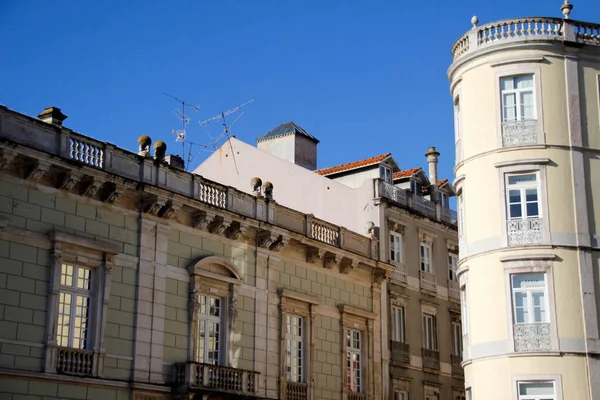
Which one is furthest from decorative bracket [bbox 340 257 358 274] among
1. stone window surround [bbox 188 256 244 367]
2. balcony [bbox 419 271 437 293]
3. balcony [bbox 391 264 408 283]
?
stone window surround [bbox 188 256 244 367]

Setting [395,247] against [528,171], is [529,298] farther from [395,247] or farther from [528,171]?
[395,247]

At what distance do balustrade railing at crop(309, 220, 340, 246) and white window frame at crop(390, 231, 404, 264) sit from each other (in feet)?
11.7

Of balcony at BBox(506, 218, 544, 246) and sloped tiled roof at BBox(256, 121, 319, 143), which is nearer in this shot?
balcony at BBox(506, 218, 544, 246)

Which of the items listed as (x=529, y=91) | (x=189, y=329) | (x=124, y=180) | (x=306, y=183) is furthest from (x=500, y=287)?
(x=306, y=183)

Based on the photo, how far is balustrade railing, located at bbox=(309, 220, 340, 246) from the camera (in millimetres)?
33688

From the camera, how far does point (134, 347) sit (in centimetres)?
2623

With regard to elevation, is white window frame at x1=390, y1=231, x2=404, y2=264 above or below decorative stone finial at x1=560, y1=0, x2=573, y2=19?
below

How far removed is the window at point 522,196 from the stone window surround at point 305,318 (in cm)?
833

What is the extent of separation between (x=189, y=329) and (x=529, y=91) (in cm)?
1191

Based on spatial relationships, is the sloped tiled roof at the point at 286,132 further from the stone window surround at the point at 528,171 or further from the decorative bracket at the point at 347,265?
the stone window surround at the point at 528,171

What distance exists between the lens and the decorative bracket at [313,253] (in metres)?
33.0

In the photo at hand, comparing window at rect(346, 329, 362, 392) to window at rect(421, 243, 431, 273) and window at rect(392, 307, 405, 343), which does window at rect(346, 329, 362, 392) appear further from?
window at rect(421, 243, 431, 273)

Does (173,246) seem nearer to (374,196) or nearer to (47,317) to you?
(47,317)

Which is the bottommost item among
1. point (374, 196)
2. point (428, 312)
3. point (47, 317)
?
point (47, 317)
